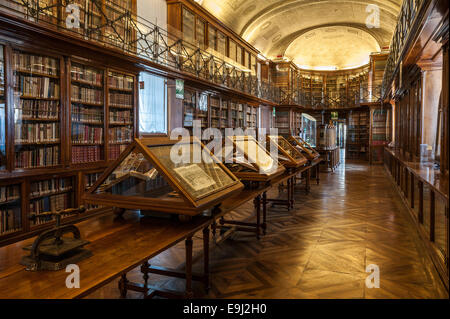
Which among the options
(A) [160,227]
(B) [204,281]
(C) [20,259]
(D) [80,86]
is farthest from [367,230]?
(D) [80,86]

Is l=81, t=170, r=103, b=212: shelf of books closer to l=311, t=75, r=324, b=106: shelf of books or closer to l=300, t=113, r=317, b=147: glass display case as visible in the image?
l=300, t=113, r=317, b=147: glass display case

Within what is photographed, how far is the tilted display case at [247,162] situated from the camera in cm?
336

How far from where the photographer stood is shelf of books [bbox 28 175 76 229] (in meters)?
4.09

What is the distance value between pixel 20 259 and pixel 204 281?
1.38 meters

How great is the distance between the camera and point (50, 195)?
432 cm

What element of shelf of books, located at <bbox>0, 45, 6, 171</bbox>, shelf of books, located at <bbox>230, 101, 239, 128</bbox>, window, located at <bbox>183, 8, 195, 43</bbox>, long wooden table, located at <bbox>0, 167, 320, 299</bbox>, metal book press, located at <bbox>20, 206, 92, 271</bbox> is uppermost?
window, located at <bbox>183, 8, 195, 43</bbox>

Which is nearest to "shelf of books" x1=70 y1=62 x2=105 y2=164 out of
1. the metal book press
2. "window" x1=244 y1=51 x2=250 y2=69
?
Answer: the metal book press

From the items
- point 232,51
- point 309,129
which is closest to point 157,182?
point 232,51

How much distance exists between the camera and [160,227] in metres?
2.05

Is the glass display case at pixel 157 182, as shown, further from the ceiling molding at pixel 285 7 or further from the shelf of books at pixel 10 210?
the ceiling molding at pixel 285 7

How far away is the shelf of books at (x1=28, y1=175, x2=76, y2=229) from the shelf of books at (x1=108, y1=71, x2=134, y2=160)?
2.95 ft

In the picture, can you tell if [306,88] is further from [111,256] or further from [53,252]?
[53,252]

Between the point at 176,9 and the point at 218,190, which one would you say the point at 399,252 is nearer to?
the point at 218,190

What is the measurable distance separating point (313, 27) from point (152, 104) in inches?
469
